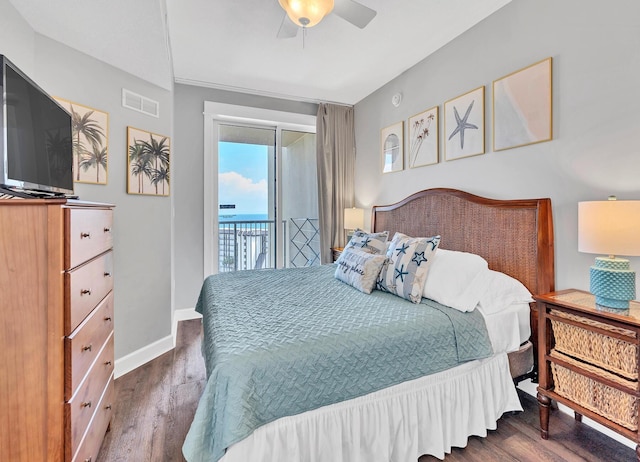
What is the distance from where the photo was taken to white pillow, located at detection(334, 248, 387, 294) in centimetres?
212

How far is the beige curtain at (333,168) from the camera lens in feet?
13.3

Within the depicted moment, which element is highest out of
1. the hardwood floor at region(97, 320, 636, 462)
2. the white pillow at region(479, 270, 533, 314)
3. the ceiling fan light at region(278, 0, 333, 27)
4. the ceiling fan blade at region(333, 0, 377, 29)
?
the ceiling fan blade at region(333, 0, 377, 29)

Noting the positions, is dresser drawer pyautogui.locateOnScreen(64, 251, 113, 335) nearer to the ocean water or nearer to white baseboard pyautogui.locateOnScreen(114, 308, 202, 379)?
white baseboard pyautogui.locateOnScreen(114, 308, 202, 379)

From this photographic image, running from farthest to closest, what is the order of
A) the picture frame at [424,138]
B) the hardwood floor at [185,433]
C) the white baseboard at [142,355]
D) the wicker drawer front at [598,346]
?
the picture frame at [424,138]
the white baseboard at [142,355]
the hardwood floor at [185,433]
the wicker drawer front at [598,346]

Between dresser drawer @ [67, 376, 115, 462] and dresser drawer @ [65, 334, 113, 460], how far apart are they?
0.13 ft

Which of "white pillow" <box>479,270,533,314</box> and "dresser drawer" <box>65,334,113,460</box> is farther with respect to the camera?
"white pillow" <box>479,270,533,314</box>

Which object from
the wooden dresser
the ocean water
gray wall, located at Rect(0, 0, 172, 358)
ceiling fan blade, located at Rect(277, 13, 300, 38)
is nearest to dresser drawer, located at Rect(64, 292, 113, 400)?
the wooden dresser

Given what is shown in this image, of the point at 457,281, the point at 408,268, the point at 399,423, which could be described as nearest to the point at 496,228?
the point at 457,281

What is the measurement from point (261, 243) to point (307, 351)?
9.99 ft

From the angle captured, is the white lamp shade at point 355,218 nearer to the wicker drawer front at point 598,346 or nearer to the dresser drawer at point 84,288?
the wicker drawer front at point 598,346

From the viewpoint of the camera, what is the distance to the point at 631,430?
1.35 meters

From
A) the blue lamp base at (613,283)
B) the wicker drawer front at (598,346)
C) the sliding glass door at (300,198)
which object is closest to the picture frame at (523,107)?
the blue lamp base at (613,283)

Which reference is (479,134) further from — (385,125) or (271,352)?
(271,352)

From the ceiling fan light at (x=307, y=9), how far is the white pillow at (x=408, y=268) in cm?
154
